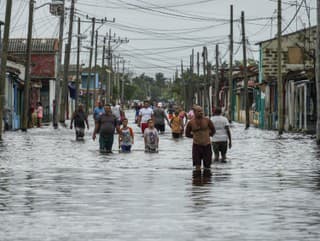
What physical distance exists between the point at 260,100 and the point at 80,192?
63.8 metres

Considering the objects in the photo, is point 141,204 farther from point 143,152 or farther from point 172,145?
point 172,145

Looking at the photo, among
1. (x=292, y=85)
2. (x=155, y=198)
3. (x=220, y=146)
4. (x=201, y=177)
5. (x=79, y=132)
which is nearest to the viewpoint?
(x=155, y=198)

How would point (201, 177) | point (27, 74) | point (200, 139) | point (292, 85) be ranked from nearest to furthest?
point (201, 177), point (200, 139), point (27, 74), point (292, 85)

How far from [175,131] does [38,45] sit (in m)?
55.6

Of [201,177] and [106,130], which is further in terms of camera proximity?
[106,130]

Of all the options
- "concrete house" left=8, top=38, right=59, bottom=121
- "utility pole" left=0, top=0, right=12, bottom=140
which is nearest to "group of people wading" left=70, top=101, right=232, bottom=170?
"utility pole" left=0, top=0, right=12, bottom=140

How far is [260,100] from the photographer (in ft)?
267

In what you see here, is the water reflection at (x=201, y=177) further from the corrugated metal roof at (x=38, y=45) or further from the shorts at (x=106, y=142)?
the corrugated metal roof at (x=38, y=45)

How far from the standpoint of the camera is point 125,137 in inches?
1293

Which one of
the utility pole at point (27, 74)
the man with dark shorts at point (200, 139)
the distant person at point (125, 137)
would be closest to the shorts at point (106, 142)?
the distant person at point (125, 137)

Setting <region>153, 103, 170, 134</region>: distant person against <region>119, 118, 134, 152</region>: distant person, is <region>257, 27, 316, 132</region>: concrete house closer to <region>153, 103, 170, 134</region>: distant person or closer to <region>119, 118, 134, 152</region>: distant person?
<region>153, 103, 170, 134</region>: distant person

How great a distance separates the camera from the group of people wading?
24422 mm

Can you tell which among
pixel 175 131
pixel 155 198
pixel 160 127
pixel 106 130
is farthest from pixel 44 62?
pixel 155 198

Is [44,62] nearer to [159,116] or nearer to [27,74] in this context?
[27,74]
